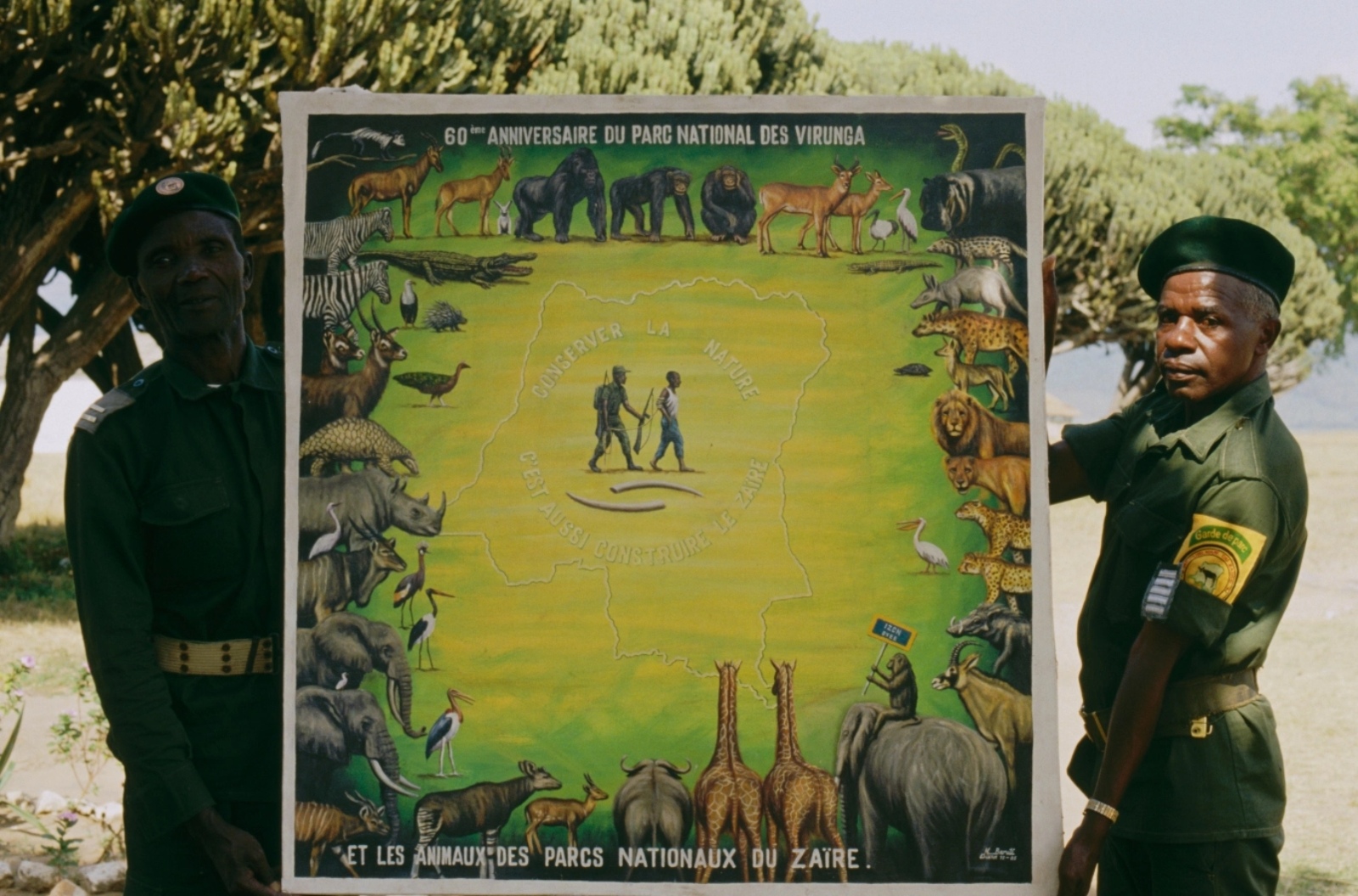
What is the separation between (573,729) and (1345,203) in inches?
1909

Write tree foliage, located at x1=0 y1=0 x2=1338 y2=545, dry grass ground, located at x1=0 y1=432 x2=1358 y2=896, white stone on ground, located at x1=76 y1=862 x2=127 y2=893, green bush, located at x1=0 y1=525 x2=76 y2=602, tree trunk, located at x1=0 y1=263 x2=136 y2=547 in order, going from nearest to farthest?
white stone on ground, located at x1=76 y1=862 x2=127 y2=893, dry grass ground, located at x1=0 y1=432 x2=1358 y2=896, tree foliage, located at x1=0 y1=0 x2=1338 y2=545, tree trunk, located at x1=0 y1=263 x2=136 y2=547, green bush, located at x1=0 y1=525 x2=76 y2=602

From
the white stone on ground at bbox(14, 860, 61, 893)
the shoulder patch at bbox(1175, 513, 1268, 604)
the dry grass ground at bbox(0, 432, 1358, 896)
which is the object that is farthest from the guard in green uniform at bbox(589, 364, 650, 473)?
the dry grass ground at bbox(0, 432, 1358, 896)

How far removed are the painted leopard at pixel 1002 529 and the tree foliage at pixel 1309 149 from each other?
45128 mm

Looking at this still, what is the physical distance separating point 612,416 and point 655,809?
0.84 metres

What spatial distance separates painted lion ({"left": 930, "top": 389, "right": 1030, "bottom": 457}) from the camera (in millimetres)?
2955

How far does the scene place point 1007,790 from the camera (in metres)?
2.93

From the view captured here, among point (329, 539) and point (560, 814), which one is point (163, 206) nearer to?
point (329, 539)

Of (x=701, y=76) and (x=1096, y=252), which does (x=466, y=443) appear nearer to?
(x=701, y=76)

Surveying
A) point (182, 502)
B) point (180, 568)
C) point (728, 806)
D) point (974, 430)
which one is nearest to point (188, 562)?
point (180, 568)

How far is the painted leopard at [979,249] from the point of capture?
2.97 m

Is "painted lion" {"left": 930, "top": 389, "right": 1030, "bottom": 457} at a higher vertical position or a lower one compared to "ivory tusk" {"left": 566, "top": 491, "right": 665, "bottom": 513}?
higher

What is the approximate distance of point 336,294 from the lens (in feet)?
9.89

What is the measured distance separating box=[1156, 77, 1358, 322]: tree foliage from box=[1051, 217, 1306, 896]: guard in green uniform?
44757 millimetres

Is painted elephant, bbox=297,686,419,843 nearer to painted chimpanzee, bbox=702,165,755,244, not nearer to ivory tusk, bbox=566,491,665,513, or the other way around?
ivory tusk, bbox=566,491,665,513
